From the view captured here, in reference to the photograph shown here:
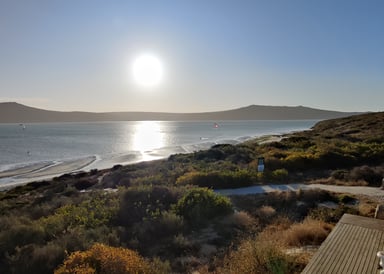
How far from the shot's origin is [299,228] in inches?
281

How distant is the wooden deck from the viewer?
433cm

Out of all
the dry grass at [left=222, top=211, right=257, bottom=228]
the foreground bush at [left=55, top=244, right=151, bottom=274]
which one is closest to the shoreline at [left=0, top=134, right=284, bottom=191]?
the dry grass at [left=222, top=211, right=257, bottom=228]

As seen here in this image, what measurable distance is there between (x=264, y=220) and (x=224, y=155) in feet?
56.9

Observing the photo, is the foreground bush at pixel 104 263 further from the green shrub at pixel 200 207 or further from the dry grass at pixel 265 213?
the dry grass at pixel 265 213

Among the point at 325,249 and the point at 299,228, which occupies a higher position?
the point at 325,249

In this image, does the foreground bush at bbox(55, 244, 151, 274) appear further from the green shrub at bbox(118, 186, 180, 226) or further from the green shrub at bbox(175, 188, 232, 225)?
the green shrub at bbox(175, 188, 232, 225)

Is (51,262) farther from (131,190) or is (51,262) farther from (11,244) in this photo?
(131,190)

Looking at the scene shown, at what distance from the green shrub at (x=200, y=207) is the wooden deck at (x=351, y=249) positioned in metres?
4.26

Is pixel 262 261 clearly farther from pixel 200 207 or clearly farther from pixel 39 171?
pixel 39 171

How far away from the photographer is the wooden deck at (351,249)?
4.33 meters

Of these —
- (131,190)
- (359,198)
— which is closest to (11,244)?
(131,190)

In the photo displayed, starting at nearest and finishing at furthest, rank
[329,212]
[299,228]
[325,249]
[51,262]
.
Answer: [325,249] < [51,262] < [299,228] < [329,212]

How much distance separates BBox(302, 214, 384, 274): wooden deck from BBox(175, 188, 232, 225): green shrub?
4263 millimetres

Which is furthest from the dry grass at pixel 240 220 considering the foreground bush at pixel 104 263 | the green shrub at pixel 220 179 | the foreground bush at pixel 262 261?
the green shrub at pixel 220 179
